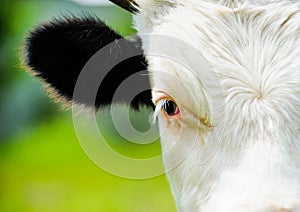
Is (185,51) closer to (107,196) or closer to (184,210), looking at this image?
(184,210)

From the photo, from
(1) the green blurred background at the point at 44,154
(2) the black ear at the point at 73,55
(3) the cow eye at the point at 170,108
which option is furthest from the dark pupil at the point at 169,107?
(1) the green blurred background at the point at 44,154

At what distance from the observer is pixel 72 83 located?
13.6 feet

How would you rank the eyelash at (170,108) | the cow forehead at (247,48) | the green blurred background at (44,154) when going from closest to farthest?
the cow forehead at (247,48) → the eyelash at (170,108) → the green blurred background at (44,154)

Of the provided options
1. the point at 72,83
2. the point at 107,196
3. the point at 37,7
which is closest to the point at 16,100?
the point at 37,7

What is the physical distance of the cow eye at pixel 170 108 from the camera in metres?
3.58

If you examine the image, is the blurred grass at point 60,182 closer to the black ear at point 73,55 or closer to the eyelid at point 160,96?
the black ear at point 73,55

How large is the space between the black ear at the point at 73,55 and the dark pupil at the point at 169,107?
43cm

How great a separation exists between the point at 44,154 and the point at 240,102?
1030cm

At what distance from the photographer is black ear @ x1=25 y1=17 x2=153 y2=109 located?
3.96 meters

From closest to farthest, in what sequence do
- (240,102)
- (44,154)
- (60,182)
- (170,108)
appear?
(240,102) < (170,108) < (60,182) < (44,154)

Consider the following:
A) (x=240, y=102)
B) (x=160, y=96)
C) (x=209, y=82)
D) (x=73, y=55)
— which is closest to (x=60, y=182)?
(x=73, y=55)

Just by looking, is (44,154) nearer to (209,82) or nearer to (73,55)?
(73,55)

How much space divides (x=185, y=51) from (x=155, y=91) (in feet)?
0.80

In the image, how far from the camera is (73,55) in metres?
4.07
